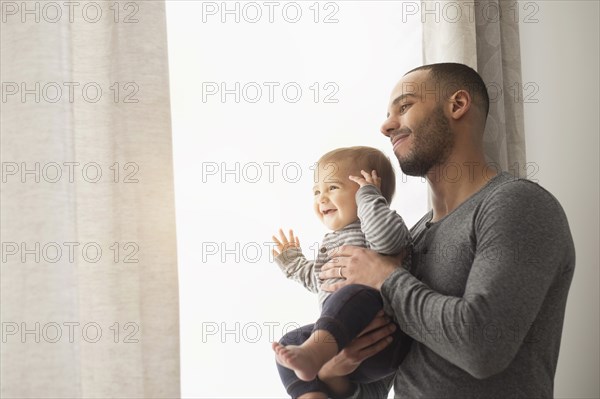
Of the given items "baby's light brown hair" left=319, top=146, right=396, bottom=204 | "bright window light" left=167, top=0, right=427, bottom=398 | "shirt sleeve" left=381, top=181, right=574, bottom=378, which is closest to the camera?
"shirt sleeve" left=381, top=181, right=574, bottom=378

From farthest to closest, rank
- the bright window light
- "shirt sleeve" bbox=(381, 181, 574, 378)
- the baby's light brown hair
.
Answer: the bright window light
the baby's light brown hair
"shirt sleeve" bbox=(381, 181, 574, 378)

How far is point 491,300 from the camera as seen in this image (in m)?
1.24

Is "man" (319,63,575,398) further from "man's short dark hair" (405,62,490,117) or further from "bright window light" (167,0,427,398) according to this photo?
"bright window light" (167,0,427,398)

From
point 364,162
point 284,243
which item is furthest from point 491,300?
point 284,243

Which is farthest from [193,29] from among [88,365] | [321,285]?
[88,365]

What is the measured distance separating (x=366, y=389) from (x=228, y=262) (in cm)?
58

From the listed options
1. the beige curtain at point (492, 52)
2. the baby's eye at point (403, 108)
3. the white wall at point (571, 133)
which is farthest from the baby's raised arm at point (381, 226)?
the white wall at point (571, 133)

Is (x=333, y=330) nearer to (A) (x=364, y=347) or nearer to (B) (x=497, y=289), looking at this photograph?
(A) (x=364, y=347)

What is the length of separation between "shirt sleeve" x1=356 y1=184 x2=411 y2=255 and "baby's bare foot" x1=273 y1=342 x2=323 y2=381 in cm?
32

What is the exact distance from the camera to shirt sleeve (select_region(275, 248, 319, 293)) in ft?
5.71

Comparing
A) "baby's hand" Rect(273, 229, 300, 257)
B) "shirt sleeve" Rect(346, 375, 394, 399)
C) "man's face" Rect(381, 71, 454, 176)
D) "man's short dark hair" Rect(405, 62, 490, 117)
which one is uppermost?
"man's short dark hair" Rect(405, 62, 490, 117)

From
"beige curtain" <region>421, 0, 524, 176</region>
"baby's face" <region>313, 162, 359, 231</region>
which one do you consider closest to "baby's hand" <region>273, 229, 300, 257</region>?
"baby's face" <region>313, 162, 359, 231</region>

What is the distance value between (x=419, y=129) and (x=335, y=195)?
28 cm

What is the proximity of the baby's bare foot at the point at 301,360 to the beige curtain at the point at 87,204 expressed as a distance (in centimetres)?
50
